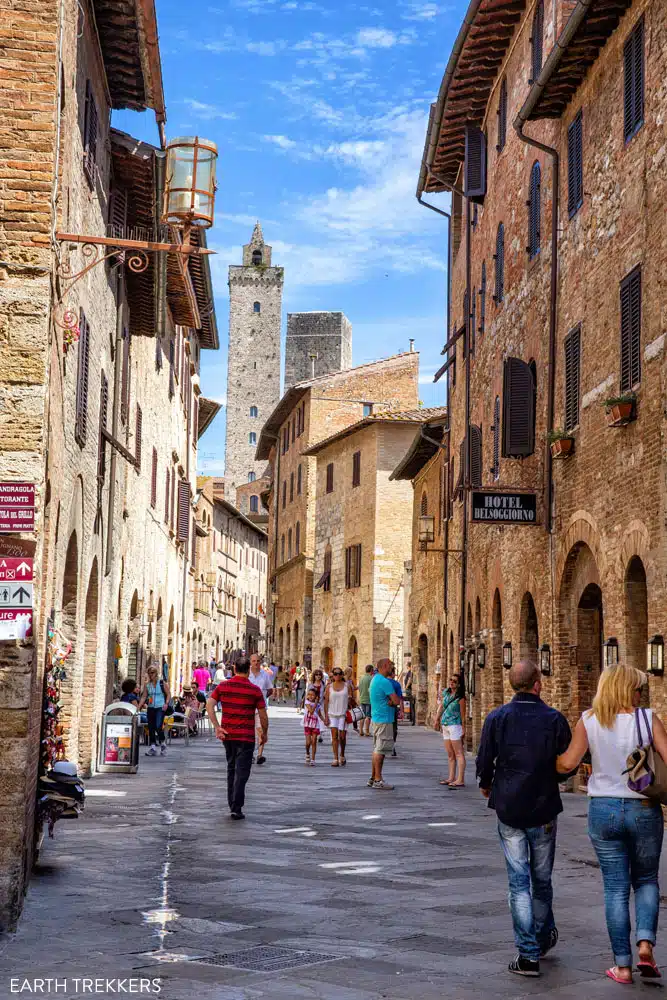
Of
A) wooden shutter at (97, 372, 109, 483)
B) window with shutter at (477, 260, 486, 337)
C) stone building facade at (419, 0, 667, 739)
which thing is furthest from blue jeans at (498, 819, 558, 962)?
window with shutter at (477, 260, 486, 337)

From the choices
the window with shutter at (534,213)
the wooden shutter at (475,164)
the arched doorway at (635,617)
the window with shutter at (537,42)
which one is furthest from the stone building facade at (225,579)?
the arched doorway at (635,617)

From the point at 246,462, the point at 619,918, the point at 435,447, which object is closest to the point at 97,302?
the point at 619,918

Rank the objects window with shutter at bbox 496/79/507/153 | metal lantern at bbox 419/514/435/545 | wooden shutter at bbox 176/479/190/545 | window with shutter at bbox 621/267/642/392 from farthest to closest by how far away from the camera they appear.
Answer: wooden shutter at bbox 176/479/190/545
metal lantern at bbox 419/514/435/545
window with shutter at bbox 496/79/507/153
window with shutter at bbox 621/267/642/392

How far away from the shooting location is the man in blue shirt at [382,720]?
16.2 m

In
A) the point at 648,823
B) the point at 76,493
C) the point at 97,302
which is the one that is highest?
the point at 97,302

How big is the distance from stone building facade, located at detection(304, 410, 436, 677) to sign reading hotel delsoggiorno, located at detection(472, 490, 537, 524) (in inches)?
1062

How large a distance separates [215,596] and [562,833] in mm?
52047

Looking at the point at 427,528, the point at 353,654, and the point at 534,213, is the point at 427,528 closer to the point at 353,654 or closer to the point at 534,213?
the point at 534,213

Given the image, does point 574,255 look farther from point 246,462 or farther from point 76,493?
point 246,462

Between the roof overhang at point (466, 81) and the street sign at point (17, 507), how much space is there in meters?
15.1

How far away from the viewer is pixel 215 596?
63.7 m

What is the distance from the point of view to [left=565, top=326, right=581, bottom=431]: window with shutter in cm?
1645

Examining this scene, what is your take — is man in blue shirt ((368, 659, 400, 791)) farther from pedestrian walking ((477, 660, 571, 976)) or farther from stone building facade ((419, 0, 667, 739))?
pedestrian walking ((477, 660, 571, 976))

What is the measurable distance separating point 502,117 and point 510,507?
27.3 ft
